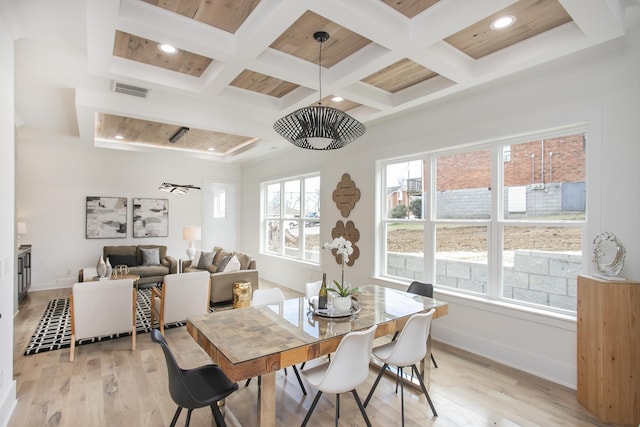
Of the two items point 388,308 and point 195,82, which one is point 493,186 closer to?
point 388,308

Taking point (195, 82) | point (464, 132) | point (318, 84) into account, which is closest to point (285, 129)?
point (318, 84)

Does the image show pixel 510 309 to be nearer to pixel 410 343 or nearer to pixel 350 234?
pixel 410 343

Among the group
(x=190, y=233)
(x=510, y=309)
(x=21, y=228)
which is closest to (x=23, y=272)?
(x=21, y=228)

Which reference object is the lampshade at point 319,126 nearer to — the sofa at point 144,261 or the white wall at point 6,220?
the white wall at point 6,220

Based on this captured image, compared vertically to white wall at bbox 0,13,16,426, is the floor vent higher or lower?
higher

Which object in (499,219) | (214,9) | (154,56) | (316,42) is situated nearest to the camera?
(214,9)

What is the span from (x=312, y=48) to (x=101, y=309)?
11.3ft

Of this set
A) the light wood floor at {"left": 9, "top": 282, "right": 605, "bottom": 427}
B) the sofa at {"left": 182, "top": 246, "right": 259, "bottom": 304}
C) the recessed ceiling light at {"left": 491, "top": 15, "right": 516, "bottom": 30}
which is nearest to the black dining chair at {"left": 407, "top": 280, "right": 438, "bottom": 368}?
the light wood floor at {"left": 9, "top": 282, "right": 605, "bottom": 427}

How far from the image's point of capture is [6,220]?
2.30 metres

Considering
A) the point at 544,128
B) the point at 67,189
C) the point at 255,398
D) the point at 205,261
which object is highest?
the point at 544,128

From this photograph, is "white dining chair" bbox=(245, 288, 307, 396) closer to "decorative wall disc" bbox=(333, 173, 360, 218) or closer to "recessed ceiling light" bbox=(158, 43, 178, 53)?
"recessed ceiling light" bbox=(158, 43, 178, 53)

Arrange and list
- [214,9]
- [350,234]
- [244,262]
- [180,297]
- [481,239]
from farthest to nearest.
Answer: [244,262] < [350,234] < [180,297] < [481,239] < [214,9]

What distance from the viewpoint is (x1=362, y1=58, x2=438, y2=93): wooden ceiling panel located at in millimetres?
3021

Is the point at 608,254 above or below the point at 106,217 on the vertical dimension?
below
